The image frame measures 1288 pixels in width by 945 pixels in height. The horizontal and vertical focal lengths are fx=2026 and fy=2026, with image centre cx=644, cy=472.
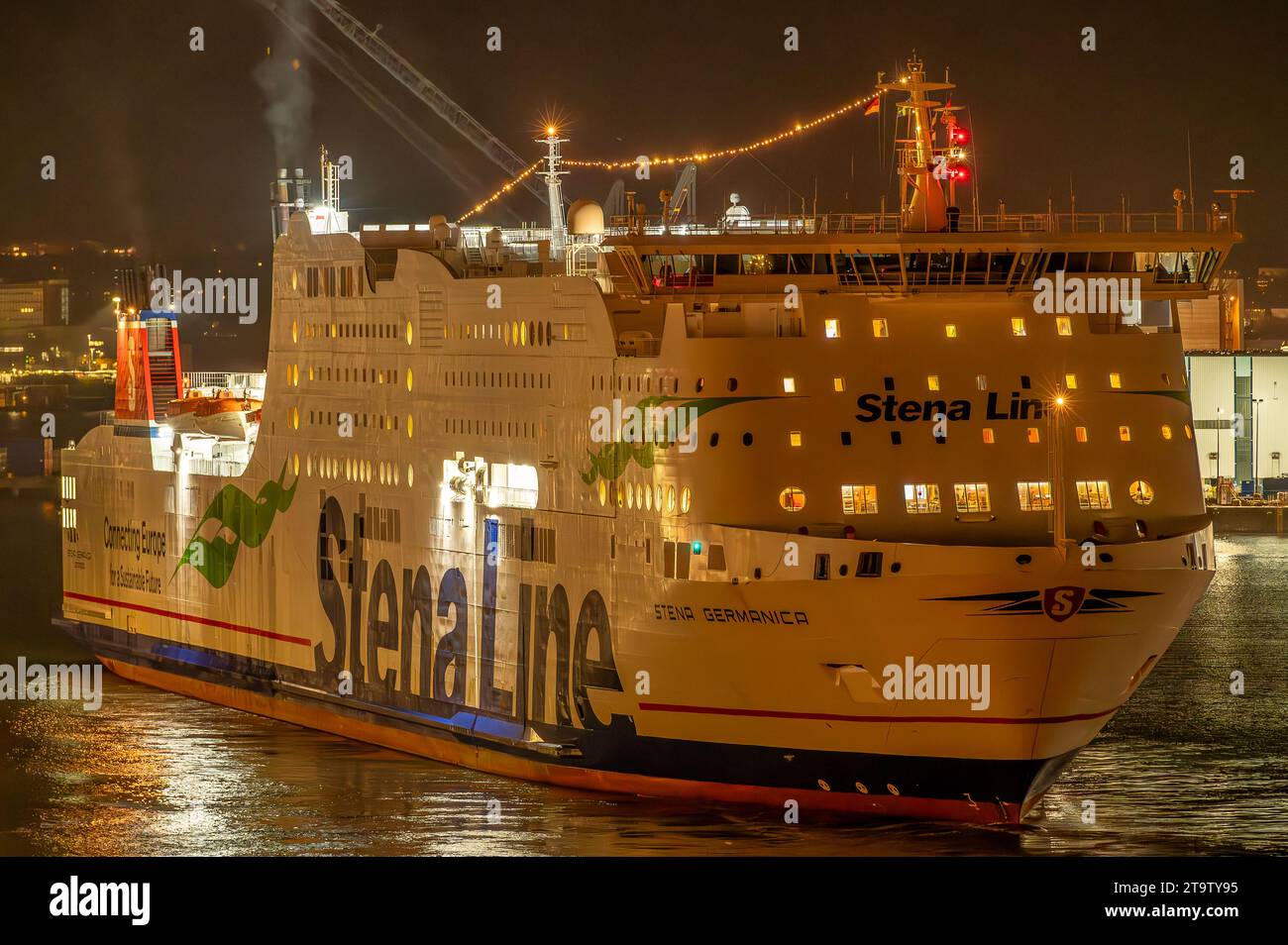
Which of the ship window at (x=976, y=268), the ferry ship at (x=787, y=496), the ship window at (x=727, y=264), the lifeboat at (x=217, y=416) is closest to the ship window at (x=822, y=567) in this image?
the ferry ship at (x=787, y=496)

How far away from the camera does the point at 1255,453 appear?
8150 centimetres

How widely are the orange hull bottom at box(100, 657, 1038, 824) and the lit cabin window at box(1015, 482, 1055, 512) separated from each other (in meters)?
3.45

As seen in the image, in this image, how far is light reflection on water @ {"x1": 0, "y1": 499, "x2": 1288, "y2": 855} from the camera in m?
24.3

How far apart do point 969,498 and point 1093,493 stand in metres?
1.53

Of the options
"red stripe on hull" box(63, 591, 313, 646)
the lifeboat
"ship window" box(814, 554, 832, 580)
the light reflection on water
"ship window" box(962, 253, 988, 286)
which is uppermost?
"ship window" box(962, 253, 988, 286)

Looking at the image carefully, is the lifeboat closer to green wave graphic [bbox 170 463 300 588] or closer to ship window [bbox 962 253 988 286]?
green wave graphic [bbox 170 463 300 588]

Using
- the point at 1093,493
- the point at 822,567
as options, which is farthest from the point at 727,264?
the point at 1093,493

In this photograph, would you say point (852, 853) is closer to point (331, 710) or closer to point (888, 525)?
point (888, 525)

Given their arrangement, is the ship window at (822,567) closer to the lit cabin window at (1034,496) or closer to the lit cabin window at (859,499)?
the lit cabin window at (859,499)

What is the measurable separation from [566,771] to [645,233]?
703cm

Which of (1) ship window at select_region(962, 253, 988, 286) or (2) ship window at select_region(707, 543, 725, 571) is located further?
(1) ship window at select_region(962, 253, 988, 286)

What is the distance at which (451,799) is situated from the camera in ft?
88.7

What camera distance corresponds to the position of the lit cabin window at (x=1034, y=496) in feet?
78.6

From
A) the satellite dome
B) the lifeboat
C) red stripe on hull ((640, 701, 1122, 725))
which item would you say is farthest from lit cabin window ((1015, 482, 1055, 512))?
the lifeboat
